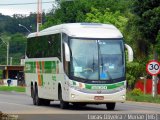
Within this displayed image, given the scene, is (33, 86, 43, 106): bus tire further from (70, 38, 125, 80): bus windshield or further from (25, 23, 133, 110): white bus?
(70, 38, 125, 80): bus windshield

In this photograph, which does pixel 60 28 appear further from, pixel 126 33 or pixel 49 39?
pixel 126 33

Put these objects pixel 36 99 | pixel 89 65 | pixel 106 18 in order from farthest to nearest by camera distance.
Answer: pixel 106 18 < pixel 36 99 < pixel 89 65

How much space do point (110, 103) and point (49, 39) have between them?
455 cm

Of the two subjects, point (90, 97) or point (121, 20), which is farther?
point (121, 20)

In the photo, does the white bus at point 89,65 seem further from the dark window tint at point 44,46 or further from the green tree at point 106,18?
the green tree at point 106,18

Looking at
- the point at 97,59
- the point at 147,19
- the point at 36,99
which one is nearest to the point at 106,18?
the point at 147,19

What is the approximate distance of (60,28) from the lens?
96.3 ft

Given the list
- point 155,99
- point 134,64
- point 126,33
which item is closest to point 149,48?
point 126,33

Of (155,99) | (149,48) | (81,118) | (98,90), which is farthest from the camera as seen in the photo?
A: (149,48)

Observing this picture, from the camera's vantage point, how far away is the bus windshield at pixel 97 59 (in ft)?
89.9

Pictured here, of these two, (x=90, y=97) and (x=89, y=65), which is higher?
(x=89, y=65)

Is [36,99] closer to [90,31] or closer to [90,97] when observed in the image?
[90,31]

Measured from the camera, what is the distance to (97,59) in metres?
27.5

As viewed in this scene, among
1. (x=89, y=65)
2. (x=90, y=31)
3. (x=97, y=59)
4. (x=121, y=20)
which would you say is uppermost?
(x=121, y=20)
